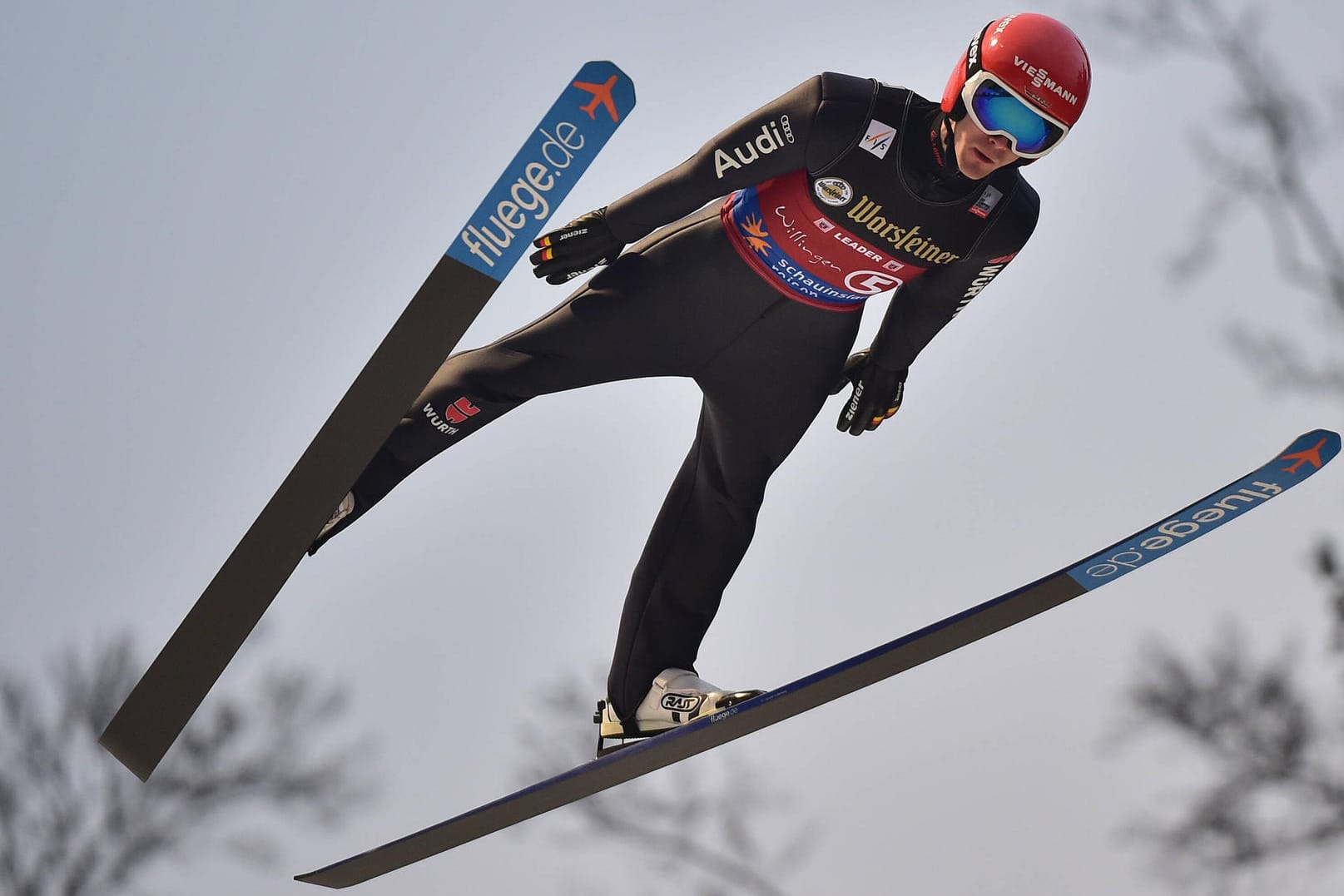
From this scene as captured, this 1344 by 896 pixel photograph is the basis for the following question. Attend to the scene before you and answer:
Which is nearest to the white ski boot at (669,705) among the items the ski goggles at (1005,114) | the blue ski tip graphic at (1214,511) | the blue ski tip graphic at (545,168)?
the blue ski tip graphic at (1214,511)

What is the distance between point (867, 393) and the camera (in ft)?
9.94

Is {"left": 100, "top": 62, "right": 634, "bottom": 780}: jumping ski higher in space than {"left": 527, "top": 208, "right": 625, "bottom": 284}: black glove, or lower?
lower

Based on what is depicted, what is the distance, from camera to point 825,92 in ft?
8.36

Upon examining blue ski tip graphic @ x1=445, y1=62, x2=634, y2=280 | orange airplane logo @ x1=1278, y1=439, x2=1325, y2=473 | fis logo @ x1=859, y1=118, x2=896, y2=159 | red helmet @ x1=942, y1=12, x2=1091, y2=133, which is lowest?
blue ski tip graphic @ x1=445, y1=62, x2=634, y2=280

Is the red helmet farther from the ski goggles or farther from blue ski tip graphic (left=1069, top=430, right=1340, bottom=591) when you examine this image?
blue ski tip graphic (left=1069, top=430, right=1340, bottom=591)

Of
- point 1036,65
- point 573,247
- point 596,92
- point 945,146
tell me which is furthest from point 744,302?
point 1036,65

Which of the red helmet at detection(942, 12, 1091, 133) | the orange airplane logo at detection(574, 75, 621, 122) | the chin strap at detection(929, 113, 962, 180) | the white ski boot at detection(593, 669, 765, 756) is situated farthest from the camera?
the white ski boot at detection(593, 669, 765, 756)

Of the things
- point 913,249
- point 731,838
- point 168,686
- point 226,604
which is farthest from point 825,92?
point 731,838

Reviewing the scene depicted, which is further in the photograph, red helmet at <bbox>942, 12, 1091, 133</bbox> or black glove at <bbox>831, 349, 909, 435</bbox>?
black glove at <bbox>831, 349, 909, 435</bbox>

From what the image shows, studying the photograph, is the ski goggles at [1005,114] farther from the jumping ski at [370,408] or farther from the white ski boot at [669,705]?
the white ski boot at [669,705]

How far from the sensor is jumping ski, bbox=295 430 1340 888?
2680mm

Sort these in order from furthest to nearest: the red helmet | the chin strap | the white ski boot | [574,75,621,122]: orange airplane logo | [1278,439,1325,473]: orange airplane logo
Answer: the white ski boot
[1278,439,1325,473]: orange airplane logo
the chin strap
the red helmet
[574,75,621,122]: orange airplane logo

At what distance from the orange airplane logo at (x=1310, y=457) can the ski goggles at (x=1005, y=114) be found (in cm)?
85

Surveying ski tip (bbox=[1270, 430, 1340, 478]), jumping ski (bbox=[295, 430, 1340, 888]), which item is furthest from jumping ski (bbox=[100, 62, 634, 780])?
ski tip (bbox=[1270, 430, 1340, 478])
